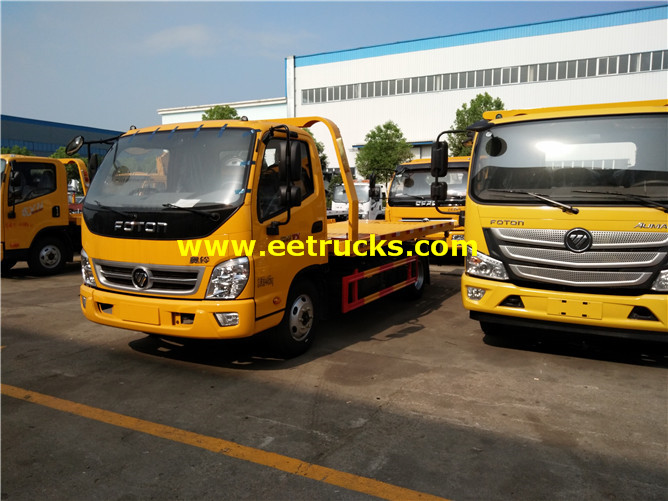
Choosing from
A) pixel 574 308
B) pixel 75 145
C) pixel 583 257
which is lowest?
pixel 574 308

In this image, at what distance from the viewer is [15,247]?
31.1 ft

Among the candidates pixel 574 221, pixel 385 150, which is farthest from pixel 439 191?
pixel 385 150

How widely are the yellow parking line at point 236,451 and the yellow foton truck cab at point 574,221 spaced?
2563 millimetres

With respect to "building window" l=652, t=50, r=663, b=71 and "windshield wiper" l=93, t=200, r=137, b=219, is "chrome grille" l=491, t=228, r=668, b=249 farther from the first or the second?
"building window" l=652, t=50, r=663, b=71

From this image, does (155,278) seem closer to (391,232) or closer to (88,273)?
(88,273)

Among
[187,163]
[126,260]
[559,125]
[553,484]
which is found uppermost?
[559,125]

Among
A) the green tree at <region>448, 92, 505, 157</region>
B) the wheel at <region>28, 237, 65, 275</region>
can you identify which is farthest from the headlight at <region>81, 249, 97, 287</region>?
the green tree at <region>448, 92, 505, 157</region>

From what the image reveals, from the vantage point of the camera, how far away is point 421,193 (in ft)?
34.4

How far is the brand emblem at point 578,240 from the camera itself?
179 inches

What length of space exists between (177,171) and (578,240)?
354 cm

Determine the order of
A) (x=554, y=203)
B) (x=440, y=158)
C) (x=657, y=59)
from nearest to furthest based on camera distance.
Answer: (x=554, y=203) < (x=440, y=158) < (x=657, y=59)

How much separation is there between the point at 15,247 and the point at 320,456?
28.2 ft

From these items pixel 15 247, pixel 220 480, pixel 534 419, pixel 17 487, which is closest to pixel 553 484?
pixel 534 419

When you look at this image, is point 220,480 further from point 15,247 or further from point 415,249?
point 15,247
